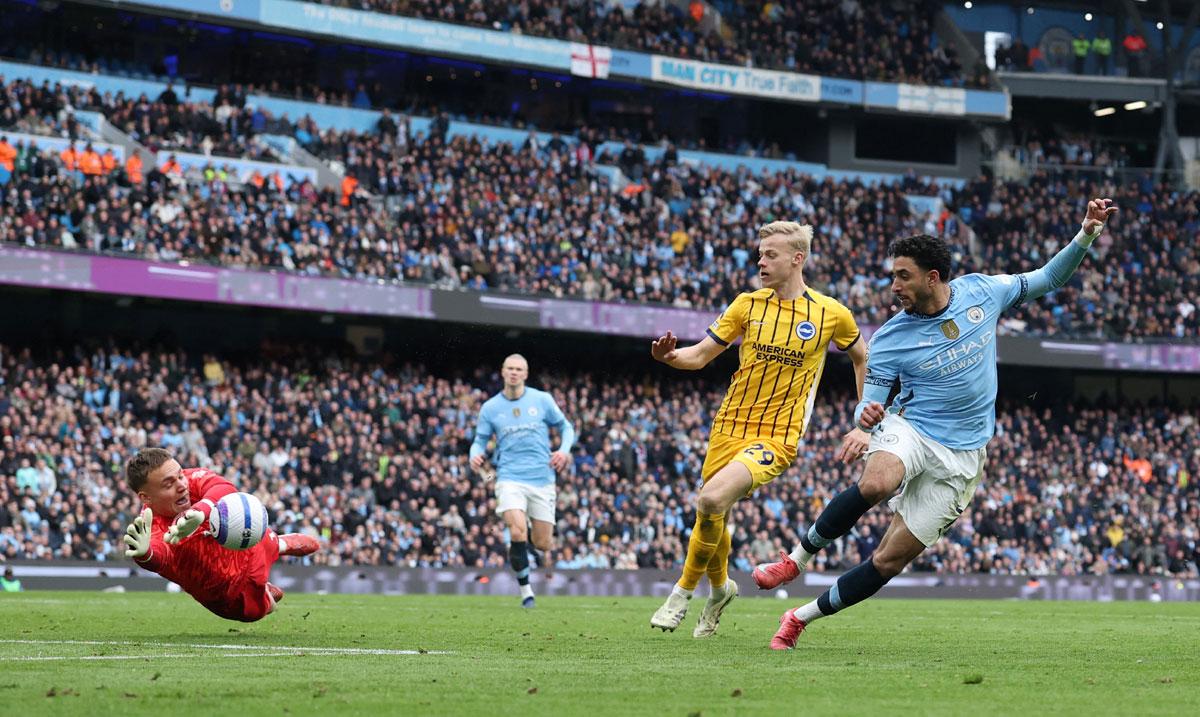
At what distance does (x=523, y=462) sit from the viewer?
1909cm

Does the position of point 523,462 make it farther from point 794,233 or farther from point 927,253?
point 927,253

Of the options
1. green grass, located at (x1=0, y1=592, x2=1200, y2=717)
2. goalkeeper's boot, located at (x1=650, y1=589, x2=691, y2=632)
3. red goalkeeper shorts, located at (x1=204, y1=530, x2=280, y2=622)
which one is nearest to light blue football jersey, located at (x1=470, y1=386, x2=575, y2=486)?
green grass, located at (x1=0, y1=592, x2=1200, y2=717)

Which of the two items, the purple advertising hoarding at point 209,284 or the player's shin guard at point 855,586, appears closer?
the player's shin guard at point 855,586

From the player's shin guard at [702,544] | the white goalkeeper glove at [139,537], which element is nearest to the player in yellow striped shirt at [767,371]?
the player's shin guard at [702,544]

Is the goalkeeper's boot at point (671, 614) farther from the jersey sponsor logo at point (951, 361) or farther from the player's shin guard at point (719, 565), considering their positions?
the jersey sponsor logo at point (951, 361)

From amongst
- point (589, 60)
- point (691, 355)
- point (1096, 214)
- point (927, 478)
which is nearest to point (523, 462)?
point (691, 355)

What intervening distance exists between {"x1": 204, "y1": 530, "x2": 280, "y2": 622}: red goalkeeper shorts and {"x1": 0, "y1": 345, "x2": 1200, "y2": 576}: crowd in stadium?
53.5ft

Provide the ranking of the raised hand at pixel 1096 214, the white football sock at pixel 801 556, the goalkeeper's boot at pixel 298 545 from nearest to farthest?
the raised hand at pixel 1096 214 → the white football sock at pixel 801 556 → the goalkeeper's boot at pixel 298 545

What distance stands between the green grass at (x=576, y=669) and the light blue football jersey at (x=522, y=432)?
12.1 ft

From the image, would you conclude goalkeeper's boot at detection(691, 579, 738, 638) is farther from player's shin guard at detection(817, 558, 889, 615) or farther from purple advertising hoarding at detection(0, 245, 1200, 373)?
purple advertising hoarding at detection(0, 245, 1200, 373)

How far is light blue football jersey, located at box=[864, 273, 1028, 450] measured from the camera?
414 inches

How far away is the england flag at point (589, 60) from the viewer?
45.8 meters

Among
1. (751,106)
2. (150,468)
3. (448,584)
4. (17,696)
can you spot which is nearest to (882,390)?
(150,468)

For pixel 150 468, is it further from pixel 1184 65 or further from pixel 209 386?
pixel 1184 65
